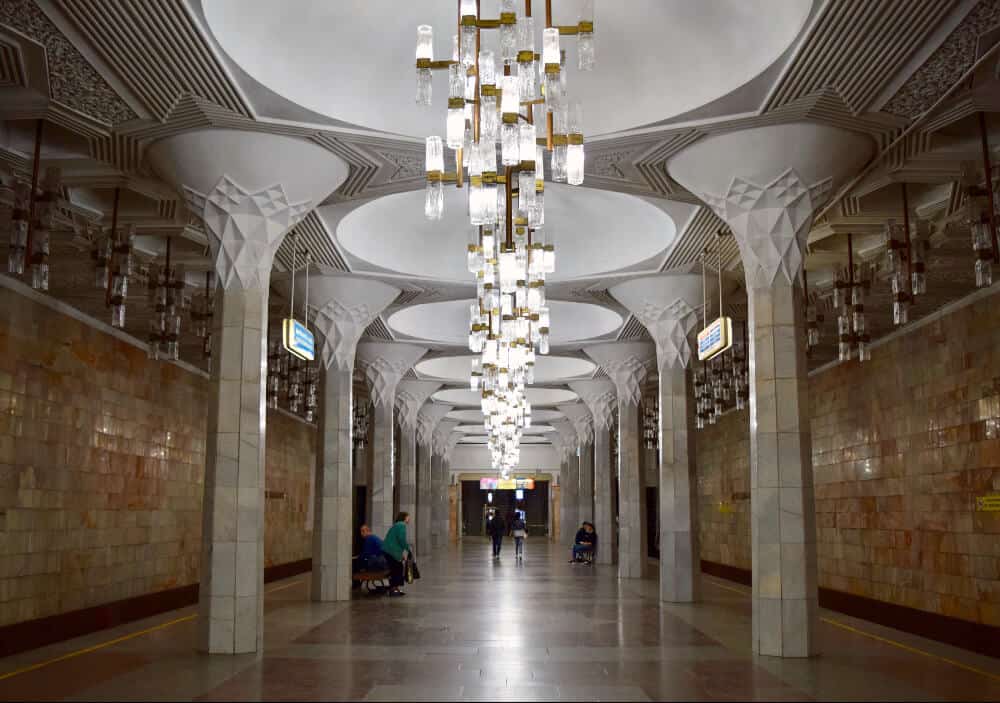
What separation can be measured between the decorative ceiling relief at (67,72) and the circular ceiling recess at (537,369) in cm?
1941

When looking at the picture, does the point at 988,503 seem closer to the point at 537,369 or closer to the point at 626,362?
the point at 626,362

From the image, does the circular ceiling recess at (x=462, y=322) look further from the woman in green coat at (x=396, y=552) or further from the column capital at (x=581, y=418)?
the column capital at (x=581, y=418)

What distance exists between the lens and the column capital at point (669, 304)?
16781mm

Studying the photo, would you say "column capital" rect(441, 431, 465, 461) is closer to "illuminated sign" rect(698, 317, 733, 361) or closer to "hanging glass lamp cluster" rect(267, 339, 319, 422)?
"hanging glass lamp cluster" rect(267, 339, 319, 422)

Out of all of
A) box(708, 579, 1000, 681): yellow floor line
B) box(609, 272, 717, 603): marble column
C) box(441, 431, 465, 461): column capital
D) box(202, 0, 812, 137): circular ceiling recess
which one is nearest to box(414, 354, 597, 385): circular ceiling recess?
box(609, 272, 717, 603): marble column

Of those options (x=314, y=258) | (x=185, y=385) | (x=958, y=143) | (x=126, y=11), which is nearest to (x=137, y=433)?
(x=185, y=385)

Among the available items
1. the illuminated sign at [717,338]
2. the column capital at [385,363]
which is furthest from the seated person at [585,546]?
the illuminated sign at [717,338]

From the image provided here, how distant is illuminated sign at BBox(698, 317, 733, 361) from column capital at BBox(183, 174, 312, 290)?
6.11 meters

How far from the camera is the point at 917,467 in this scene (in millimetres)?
15484

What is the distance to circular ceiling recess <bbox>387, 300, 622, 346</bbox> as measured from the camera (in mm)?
22125

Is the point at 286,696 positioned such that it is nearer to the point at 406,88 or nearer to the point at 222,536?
the point at 222,536

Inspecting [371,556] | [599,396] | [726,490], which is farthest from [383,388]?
[726,490]

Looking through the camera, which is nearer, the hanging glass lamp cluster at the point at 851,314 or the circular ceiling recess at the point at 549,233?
the hanging glass lamp cluster at the point at 851,314

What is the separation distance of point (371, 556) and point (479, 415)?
75.3 ft
